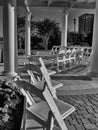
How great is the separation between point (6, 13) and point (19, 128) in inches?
133

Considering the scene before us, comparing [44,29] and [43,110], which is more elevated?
[44,29]

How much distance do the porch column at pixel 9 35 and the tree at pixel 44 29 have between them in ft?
35.8

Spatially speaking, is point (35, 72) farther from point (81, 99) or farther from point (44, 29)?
point (44, 29)

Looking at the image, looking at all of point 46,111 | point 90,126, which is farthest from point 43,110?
point 90,126

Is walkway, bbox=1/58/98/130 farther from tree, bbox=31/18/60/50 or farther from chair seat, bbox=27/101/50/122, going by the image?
tree, bbox=31/18/60/50

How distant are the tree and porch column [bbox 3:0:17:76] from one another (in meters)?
10.9

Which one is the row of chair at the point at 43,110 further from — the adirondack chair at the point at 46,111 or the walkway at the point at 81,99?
→ the walkway at the point at 81,99

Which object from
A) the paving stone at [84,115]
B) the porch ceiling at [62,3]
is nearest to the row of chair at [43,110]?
the paving stone at [84,115]

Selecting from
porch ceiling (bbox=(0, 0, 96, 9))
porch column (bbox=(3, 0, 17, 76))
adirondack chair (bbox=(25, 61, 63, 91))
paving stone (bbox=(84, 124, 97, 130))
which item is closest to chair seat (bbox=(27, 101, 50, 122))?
adirondack chair (bbox=(25, 61, 63, 91))

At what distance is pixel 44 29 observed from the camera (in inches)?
595

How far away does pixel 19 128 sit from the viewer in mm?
1525

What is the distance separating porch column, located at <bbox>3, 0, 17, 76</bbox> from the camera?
14.0 feet

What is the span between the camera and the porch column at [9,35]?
428cm

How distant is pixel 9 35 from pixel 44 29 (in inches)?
435
